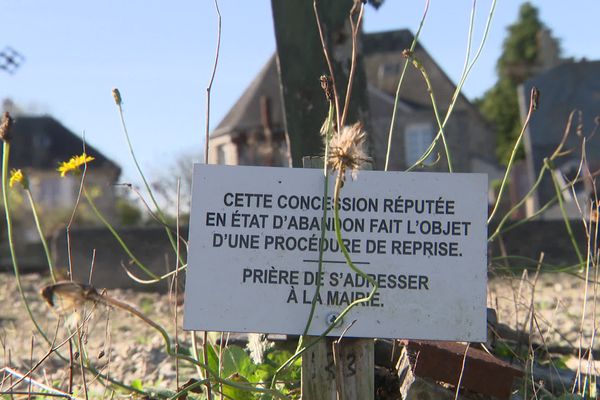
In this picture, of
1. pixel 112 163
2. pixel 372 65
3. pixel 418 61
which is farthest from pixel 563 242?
pixel 112 163

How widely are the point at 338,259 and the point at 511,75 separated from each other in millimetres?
60200

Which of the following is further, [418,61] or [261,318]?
[418,61]

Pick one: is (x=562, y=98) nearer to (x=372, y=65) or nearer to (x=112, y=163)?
(x=372, y=65)

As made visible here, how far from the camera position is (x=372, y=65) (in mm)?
41312

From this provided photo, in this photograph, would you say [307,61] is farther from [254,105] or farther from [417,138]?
[417,138]

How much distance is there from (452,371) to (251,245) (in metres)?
0.79

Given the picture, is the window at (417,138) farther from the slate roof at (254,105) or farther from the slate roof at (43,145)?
the slate roof at (43,145)

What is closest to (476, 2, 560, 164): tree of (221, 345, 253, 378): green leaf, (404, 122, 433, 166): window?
(404, 122, 433, 166): window

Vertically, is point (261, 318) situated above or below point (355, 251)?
below

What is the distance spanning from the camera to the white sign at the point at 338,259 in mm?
2762

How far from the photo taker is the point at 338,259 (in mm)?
2766

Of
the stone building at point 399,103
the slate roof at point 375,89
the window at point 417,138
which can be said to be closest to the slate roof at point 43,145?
the slate roof at point 375,89

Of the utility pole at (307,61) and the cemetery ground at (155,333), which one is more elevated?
the utility pole at (307,61)

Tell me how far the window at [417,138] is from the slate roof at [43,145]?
1639cm
